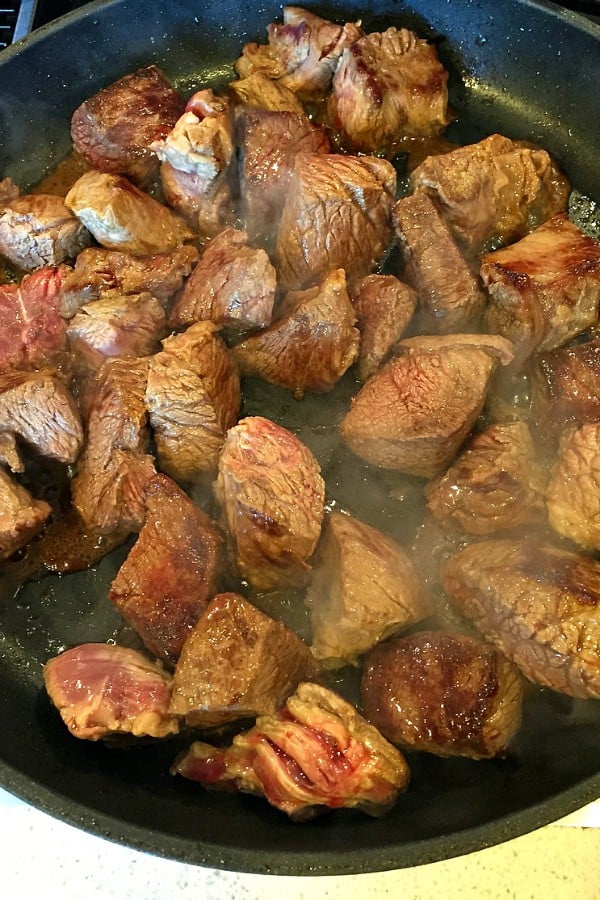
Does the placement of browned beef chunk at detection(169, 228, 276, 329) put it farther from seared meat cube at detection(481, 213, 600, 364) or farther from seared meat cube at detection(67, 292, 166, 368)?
seared meat cube at detection(481, 213, 600, 364)

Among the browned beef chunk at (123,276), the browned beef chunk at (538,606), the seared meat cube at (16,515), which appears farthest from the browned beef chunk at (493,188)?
the seared meat cube at (16,515)

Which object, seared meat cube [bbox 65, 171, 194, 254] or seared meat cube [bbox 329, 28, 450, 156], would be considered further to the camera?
seared meat cube [bbox 329, 28, 450, 156]

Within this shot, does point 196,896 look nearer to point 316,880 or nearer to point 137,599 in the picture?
point 316,880

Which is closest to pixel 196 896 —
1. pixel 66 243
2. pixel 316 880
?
pixel 316 880

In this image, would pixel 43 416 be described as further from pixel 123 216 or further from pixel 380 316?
pixel 380 316

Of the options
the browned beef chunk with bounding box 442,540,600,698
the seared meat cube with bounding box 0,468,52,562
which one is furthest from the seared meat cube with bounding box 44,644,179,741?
the browned beef chunk with bounding box 442,540,600,698

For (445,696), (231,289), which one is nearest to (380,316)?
(231,289)
